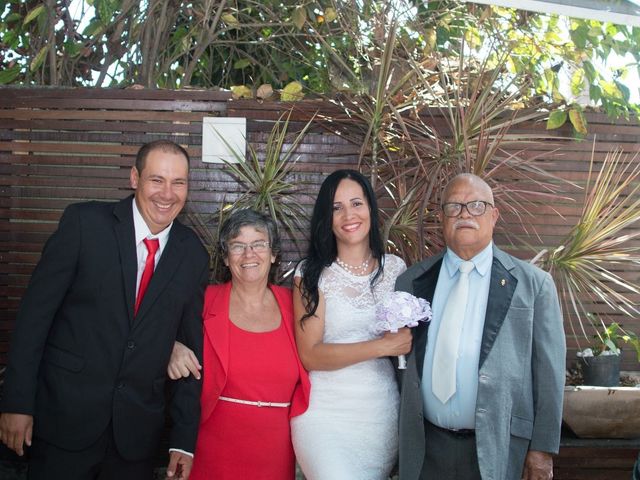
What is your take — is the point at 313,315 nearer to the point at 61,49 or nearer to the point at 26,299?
the point at 26,299

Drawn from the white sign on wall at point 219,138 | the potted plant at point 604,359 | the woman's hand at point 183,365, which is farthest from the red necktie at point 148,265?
the potted plant at point 604,359

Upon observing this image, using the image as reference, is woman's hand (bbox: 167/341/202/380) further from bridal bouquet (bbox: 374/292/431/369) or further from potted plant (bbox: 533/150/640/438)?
potted plant (bbox: 533/150/640/438)

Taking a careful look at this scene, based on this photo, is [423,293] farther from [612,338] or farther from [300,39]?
[300,39]

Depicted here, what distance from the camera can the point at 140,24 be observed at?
5582 mm

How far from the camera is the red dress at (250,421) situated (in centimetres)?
339

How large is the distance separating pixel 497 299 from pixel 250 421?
4.15 ft

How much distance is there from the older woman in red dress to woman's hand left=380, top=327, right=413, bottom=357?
47 cm

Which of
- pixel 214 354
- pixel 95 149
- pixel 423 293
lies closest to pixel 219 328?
pixel 214 354

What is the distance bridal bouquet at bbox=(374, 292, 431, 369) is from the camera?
3.05m

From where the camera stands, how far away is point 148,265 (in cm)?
323

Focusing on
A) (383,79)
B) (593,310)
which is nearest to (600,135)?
(593,310)

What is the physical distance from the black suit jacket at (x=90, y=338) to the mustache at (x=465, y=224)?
1.29 metres

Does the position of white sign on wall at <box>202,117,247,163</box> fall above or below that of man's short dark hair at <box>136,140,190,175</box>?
above

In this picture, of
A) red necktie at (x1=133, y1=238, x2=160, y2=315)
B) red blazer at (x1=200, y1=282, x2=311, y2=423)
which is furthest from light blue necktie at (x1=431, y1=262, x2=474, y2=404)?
red necktie at (x1=133, y1=238, x2=160, y2=315)
